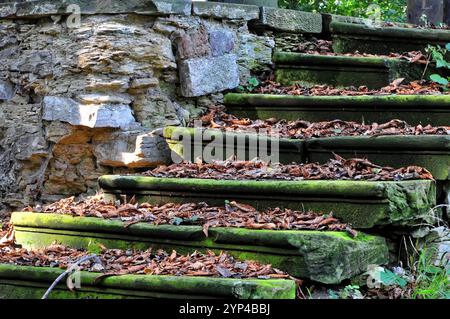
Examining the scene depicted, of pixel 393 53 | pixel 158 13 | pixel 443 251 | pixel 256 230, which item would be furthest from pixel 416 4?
pixel 256 230

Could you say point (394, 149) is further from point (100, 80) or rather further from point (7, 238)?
point (7, 238)

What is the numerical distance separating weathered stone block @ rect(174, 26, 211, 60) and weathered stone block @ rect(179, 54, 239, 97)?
0.14 feet

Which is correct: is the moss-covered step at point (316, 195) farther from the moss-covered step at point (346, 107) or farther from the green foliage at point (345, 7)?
the green foliage at point (345, 7)

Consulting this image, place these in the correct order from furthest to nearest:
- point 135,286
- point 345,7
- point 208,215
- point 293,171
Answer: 1. point 345,7
2. point 293,171
3. point 208,215
4. point 135,286

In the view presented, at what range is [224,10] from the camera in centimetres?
560

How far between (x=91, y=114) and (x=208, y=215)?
1.27m

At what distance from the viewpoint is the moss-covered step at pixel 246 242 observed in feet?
12.5

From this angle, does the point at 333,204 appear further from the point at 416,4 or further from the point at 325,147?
the point at 416,4

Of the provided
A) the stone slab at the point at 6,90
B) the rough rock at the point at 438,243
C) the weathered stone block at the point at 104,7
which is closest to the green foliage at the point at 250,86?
the weathered stone block at the point at 104,7

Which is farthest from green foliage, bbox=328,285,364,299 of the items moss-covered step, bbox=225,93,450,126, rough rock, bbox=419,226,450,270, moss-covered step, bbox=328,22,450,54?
moss-covered step, bbox=328,22,450,54

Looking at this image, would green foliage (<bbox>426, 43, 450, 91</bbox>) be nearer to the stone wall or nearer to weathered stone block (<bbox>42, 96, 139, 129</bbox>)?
the stone wall

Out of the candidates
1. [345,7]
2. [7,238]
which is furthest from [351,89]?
[345,7]

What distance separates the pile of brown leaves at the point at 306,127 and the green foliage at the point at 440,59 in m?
0.82

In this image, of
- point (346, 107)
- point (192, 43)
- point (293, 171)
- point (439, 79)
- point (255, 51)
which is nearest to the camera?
point (293, 171)
